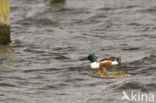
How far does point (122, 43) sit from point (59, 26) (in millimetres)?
4317

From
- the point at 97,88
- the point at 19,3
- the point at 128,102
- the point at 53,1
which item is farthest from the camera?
the point at 19,3

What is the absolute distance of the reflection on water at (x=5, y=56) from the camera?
1328 centimetres

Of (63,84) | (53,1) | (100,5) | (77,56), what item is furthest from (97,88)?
(53,1)

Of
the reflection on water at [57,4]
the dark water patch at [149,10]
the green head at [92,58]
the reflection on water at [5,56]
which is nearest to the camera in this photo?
the green head at [92,58]

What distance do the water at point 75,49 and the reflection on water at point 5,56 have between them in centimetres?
3

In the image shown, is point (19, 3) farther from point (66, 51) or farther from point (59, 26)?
point (66, 51)

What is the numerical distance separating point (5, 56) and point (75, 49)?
2.32 m

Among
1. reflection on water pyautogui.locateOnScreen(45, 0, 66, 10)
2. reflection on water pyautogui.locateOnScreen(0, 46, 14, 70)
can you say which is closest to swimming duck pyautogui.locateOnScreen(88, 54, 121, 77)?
reflection on water pyautogui.locateOnScreen(0, 46, 14, 70)

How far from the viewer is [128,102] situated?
31.8 ft

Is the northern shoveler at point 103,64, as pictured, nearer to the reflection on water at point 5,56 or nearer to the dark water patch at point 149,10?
the reflection on water at point 5,56

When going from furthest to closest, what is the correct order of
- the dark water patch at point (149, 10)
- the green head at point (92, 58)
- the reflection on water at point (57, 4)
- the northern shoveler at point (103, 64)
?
the reflection on water at point (57, 4) < the dark water patch at point (149, 10) < the green head at point (92, 58) < the northern shoveler at point (103, 64)

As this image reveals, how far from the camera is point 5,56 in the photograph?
47.6 ft

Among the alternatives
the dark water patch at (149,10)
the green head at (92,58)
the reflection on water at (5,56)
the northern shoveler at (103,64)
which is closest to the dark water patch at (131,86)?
the northern shoveler at (103,64)

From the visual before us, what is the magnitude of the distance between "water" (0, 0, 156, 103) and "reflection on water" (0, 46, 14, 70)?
0.09 ft
